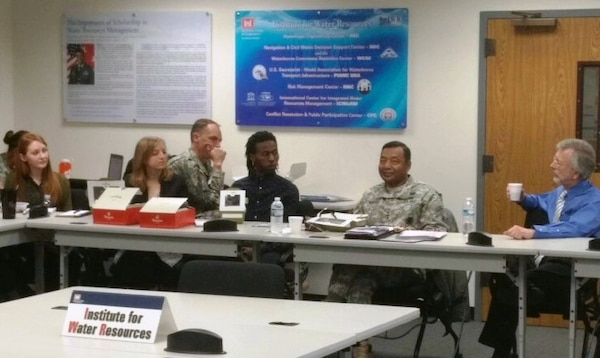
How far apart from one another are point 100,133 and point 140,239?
237 centimetres

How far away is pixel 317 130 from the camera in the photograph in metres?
7.28

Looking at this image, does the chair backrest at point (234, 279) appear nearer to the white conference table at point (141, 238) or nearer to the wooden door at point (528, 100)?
the white conference table at point (141, 238)

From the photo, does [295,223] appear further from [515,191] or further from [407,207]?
[515,191]

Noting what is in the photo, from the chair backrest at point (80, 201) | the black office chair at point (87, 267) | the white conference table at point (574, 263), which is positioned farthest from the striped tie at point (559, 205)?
the chair backrest at point (80, 201)

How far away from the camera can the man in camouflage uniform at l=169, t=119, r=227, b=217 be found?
641 centimetres

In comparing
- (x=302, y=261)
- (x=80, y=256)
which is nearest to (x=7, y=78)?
(x=80, y=256)

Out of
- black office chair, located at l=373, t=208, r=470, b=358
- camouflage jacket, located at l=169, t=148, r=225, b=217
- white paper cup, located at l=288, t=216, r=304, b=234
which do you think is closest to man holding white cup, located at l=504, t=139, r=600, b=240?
black office chair, located at l=373, t=208, r=470, b=358

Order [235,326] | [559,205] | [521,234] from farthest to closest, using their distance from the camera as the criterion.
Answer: [559,205], [521,234], [235,326]

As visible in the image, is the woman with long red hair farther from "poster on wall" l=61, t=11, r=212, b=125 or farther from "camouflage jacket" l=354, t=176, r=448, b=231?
"camouflage jacket" l=354, t=176, r=448, b=231

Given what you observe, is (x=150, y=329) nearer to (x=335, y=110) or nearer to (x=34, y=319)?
(x=34, y=319)

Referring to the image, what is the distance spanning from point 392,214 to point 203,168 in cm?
139

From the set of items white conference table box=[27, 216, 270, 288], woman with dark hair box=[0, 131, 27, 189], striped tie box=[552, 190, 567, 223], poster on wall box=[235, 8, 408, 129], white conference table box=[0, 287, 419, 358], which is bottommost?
white conference table box=[0, 287, 419, 358]

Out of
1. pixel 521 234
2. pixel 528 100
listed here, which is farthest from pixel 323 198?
pixel 521 234

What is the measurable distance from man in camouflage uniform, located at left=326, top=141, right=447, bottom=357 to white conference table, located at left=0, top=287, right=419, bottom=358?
1.74 metres
